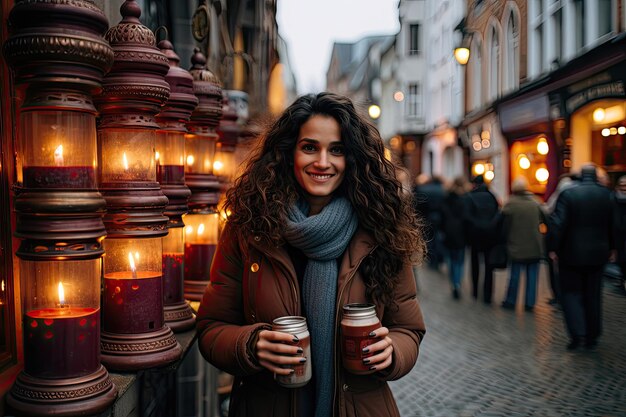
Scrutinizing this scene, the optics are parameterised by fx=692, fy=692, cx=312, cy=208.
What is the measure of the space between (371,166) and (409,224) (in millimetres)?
264

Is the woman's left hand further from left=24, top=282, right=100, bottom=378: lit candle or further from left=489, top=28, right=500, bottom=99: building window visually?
left=489, top=28, right=500, bottom=99: building window

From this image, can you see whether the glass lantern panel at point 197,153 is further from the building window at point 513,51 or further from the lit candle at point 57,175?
the building window at point 513,51

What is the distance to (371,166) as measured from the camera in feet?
8.62

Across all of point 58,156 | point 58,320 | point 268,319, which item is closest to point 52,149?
point 58,156

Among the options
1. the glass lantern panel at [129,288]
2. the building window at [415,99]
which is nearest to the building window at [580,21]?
the glass lantern panel at [129,288]

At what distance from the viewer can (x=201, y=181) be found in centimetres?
399

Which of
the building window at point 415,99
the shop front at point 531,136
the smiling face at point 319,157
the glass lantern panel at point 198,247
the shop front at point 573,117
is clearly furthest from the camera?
the building window at point 415,99

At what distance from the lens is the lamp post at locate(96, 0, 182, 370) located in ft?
8.77

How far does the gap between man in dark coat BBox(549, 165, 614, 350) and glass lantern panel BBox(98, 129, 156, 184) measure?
450cm

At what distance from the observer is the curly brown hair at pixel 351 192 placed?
247cm

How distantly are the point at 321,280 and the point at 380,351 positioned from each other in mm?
320

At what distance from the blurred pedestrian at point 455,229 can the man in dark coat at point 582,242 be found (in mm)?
3345

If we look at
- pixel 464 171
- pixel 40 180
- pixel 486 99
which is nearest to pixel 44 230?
pixel 40 180

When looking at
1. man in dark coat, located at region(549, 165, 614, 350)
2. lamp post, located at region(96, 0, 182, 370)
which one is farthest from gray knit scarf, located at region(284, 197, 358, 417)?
man in dark coat, located at region(549, 165, 614, 350)
